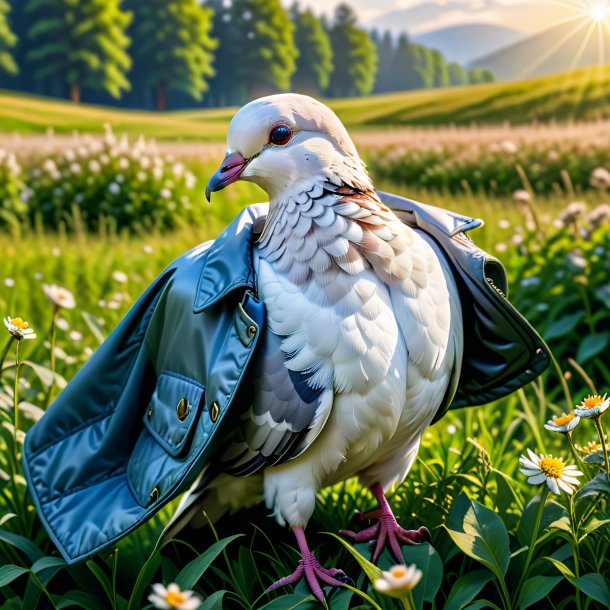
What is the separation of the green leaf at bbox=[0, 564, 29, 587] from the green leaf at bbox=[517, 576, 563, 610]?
3.92 feet

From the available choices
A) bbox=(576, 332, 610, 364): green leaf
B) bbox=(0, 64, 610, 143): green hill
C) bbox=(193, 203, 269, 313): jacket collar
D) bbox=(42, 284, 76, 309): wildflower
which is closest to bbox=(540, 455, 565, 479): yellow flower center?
bbox=(193, 203, 269, 313): jacket collar

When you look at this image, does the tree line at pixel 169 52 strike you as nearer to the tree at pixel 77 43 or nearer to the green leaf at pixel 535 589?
the tree at pixel 77 43

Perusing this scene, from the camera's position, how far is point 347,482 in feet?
8.69

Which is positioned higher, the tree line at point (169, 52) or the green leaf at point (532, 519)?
the tree line at point (169, 52)

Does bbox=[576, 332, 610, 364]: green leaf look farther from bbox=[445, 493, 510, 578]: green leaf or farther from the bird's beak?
the bird's beak

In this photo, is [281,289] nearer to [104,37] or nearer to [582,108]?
[582,108]

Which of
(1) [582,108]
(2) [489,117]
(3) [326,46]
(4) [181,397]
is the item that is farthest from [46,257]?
(3) [326,46]

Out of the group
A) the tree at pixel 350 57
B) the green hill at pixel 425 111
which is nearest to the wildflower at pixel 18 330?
the green hill at pixel 425 111

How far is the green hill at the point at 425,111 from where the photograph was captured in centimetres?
1115

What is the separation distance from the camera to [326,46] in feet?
78.4

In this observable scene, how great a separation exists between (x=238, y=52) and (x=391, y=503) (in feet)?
65.1

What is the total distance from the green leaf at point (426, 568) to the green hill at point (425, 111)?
918cm

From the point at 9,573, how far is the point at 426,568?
1042 mm

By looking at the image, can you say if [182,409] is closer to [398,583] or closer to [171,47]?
[398,583]
